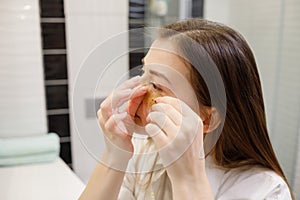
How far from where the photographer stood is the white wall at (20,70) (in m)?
1.43

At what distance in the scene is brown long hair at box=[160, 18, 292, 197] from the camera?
650 millimetres

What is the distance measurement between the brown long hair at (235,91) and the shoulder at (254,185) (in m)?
0.02

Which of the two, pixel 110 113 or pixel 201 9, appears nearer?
pixel 110 113

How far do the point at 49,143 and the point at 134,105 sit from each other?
2.91ft

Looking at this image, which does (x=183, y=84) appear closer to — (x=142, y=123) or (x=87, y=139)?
(x=142, y=123)

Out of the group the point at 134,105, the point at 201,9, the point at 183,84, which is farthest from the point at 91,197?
the point at 201,9

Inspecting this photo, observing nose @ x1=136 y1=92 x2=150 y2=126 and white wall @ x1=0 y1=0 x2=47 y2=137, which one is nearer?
nose @ x1=136 y1=92 x2=150 y2=126

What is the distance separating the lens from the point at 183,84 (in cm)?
65

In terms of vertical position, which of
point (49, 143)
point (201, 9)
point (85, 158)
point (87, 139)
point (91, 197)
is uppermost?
point (201, 9)

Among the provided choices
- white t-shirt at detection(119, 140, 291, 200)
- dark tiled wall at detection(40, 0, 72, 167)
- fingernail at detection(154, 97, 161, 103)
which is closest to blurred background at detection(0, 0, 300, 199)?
dark tiled wall at detection(40, 0, 72, 167)

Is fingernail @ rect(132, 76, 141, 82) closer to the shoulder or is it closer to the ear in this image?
the ear

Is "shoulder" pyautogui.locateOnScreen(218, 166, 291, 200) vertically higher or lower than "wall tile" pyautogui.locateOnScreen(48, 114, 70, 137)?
higher

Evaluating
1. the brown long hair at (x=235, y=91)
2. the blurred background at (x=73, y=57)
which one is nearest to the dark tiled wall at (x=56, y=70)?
the blurred background at (x=73, y=57)

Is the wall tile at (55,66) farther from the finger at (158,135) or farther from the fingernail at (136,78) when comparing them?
the finger at (158,135)
